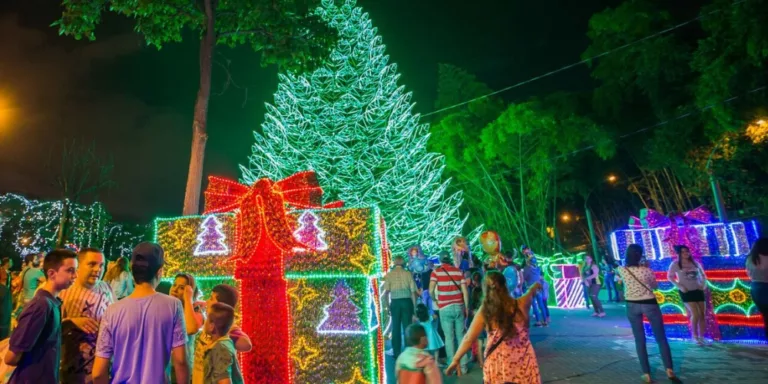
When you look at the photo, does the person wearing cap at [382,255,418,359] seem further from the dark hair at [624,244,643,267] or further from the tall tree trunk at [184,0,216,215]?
the tall tree trunk at [184,0,216,215]

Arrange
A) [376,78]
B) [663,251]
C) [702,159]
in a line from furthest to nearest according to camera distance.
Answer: [376,78]
[702,159]
[663,251]

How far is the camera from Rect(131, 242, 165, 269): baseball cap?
9.73ft

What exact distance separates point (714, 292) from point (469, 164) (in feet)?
53.4

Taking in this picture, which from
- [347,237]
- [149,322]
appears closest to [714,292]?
[347,237]

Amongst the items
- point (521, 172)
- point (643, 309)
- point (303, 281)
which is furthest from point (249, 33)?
point (521, 172)

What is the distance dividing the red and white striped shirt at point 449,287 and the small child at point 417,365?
133 inches

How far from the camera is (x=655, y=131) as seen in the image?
1698cm

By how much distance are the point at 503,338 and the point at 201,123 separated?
669cm

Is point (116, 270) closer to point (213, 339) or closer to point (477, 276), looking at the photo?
point (213, 339)

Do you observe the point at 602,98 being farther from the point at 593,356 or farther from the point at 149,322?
the point at 149,322

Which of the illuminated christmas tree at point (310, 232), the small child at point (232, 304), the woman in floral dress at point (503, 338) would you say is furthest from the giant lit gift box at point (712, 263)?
the small child at point (232, 304)

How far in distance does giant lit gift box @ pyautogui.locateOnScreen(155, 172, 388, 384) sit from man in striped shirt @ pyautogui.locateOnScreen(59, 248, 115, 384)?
2413mm

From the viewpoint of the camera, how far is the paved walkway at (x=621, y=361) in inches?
232

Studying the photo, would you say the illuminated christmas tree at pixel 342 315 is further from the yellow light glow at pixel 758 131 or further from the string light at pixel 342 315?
the yellow light glow at pixel 758 131
